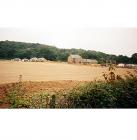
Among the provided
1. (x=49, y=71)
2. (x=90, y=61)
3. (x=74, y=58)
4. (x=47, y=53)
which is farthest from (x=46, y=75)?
(x=90, y=61)

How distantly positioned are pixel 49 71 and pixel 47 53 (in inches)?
8.8

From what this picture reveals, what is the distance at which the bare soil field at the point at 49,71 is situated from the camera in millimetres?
4246

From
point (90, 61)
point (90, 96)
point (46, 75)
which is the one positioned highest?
point (90, 61)

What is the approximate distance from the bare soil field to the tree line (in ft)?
0.30

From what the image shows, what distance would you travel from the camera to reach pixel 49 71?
430 cm

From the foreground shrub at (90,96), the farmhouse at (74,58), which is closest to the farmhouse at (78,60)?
the farmhouse at (74,58)

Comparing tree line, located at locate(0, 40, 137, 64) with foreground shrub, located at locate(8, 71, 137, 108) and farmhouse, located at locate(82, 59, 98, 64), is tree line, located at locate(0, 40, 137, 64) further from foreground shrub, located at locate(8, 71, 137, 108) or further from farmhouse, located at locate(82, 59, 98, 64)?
foreground shrub, located at locate(8, 71, 137, 108)

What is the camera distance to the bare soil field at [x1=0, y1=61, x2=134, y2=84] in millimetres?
4246

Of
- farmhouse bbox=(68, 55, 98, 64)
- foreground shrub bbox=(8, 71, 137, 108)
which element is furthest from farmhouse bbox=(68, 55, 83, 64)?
foreground shrub bbox=(8, 71, 137, 108)

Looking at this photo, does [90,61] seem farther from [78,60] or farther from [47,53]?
[47,53]

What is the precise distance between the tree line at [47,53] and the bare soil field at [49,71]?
91 mm
